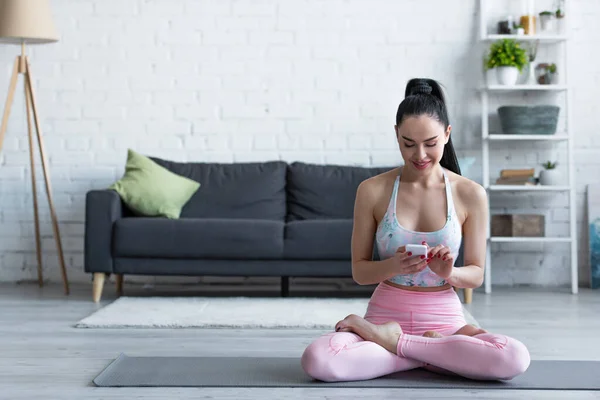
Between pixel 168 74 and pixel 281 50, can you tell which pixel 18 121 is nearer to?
pixel 168 74

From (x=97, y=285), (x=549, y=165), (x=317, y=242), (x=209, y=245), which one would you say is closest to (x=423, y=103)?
(x=317, y=242)

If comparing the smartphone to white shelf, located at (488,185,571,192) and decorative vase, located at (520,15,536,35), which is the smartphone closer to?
white shelf, located at (488,185,571,192)

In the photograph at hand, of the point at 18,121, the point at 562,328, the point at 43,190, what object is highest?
the point at 18,121

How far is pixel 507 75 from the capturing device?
5.28 metres

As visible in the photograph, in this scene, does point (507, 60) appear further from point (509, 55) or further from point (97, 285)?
point (97, 285)

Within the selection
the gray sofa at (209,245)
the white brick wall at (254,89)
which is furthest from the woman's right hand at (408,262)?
the white brick wall at (254,89)

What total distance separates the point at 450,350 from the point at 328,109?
3.12 metres

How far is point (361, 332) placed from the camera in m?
2.72

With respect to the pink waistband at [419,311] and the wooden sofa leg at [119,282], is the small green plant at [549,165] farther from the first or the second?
the pink waistband at [419,311]

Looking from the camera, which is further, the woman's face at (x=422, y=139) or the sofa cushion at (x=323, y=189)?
the sofa cushion at (x=323, y=189)

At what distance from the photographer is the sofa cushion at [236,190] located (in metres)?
5.19

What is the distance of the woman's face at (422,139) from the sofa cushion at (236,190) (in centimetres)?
255

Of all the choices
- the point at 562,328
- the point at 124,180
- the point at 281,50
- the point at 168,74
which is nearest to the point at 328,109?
the point at 281,50

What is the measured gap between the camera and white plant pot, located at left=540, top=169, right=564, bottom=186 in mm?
5273
